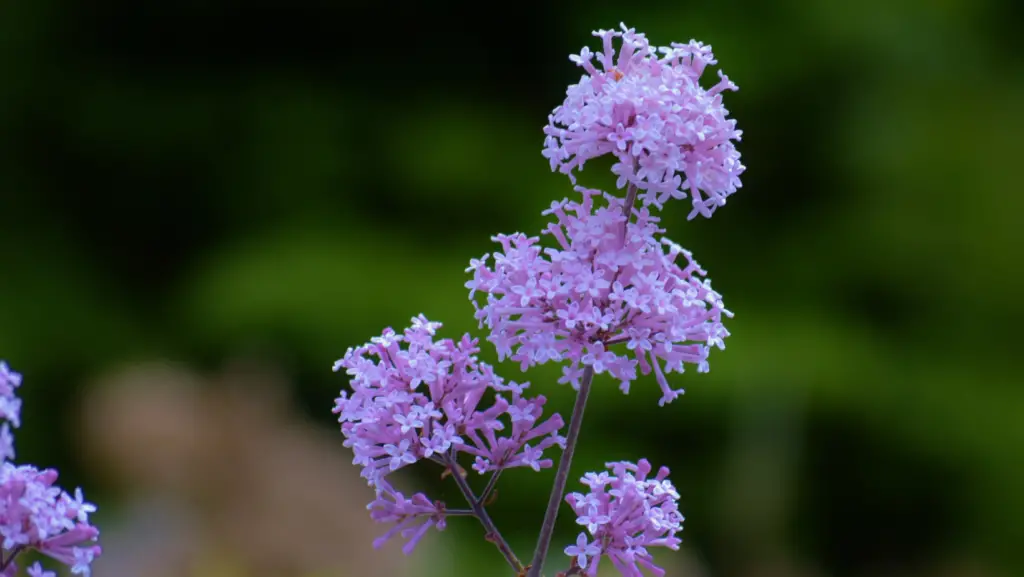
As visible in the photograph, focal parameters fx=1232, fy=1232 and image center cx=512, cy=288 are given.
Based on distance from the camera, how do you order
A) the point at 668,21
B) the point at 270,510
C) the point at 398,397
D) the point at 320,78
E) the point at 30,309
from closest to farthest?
1. the point at 398,397
2. the point at 270,510
3. the point at 668,21
4. the point at 30,309
5. the point at 320,78

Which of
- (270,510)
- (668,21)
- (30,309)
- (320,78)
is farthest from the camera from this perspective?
(320,78)

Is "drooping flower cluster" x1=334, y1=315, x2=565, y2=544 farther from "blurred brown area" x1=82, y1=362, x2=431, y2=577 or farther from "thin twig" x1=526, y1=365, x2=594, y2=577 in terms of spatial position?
"blurred brown area" x1=82, y1=362, x2=431, y2=577

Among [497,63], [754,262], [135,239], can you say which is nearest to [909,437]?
[754,262]

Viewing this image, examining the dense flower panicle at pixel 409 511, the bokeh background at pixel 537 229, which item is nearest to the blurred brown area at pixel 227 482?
the bokeh background at pixel 537 229

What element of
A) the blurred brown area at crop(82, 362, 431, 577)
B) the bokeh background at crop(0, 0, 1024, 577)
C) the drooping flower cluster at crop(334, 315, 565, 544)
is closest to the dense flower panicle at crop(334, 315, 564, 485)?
the drooping flower cluster at crop(334, 315, 565, 544)

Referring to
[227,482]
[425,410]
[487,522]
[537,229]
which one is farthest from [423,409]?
[537,229]

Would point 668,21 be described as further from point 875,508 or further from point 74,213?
point 74,213

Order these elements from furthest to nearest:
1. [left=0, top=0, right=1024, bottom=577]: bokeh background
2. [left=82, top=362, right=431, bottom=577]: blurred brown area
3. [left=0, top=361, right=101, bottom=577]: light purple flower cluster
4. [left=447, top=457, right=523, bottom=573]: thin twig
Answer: [left=0, top=0, right=1024, bottom=577]: bokeh background < [left=82, top=362, right=431, bottom=577]: blurred brown area < [left=447, top=457, right=523, bottom=573]: thin twig < [left=0, top=361, right=101, bottom=577]: light purple flower cluster
